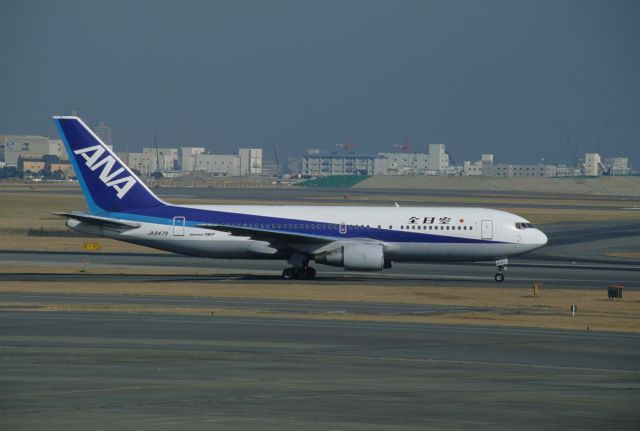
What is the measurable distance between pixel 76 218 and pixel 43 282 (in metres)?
5.60

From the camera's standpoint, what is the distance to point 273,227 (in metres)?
59.0

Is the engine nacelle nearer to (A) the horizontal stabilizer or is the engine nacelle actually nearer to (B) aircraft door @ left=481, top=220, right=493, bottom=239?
(B) aircraft door @ left=481, top=220, right=493, bottom=239

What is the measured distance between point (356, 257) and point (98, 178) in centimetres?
1485

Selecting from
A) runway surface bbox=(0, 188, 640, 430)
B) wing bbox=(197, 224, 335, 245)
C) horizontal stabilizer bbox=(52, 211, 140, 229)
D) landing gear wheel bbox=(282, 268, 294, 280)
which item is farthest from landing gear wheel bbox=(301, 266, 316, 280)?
runway surface bbox=(0, 188, 640, 430)

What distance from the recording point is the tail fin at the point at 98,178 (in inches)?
2346

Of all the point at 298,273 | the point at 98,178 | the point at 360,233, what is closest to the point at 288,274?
the point at 298,273

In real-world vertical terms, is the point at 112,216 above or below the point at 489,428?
above

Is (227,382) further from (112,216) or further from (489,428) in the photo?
(112,216)

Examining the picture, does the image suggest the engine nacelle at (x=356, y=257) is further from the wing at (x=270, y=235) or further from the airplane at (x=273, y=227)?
the wing at (x=270, y=235)

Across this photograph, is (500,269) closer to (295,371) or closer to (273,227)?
(273,227)

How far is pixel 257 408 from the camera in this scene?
75.6 ft

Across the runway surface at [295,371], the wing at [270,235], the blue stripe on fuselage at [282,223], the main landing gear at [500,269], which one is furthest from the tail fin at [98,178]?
the main landing gear at [500,269]

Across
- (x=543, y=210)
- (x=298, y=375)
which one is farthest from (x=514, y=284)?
(x=543, y=210)

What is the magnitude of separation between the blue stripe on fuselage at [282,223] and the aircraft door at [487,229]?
0.89 feet
